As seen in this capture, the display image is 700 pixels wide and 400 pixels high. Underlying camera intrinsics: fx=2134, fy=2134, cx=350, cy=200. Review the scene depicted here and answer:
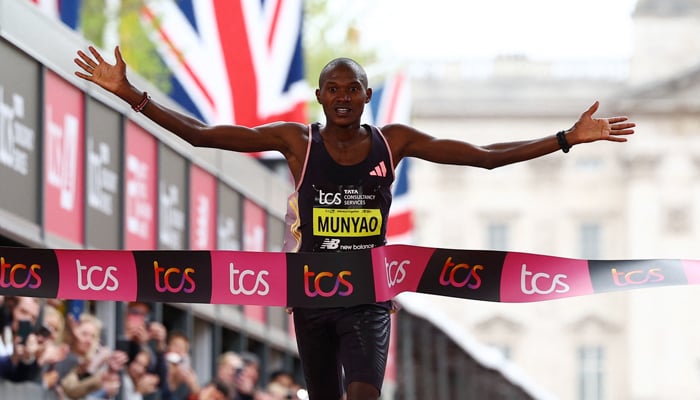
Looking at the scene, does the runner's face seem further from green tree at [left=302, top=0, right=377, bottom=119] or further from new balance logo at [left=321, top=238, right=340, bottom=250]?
green tree at [left=302, top=0, right=377, bottom=119]

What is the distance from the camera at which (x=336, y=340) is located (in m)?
8.72

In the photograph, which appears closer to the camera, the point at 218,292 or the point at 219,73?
the point at 218,292

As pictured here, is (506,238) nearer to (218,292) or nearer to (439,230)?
(439,230)

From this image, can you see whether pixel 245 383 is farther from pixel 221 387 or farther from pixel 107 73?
pixel 107 73

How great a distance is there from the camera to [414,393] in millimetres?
35531

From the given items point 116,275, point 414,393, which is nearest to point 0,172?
point 116,275

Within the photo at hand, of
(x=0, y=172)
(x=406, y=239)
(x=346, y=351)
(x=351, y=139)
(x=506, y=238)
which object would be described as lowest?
(x=346, y=351)

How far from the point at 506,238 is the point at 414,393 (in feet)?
221

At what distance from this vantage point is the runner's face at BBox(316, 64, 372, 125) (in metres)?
8.37

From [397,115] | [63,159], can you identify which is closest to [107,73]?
[63,159]

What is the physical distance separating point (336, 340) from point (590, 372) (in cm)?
9386

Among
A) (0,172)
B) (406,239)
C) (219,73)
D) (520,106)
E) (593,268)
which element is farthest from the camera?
(520,106)

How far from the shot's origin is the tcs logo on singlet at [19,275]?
29.2 feet

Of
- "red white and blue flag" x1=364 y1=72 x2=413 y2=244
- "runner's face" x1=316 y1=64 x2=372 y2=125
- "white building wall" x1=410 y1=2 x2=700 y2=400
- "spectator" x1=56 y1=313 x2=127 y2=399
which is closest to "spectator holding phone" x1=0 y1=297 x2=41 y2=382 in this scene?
"spectator" x1=56 y1=313 x2=127 y2=399
